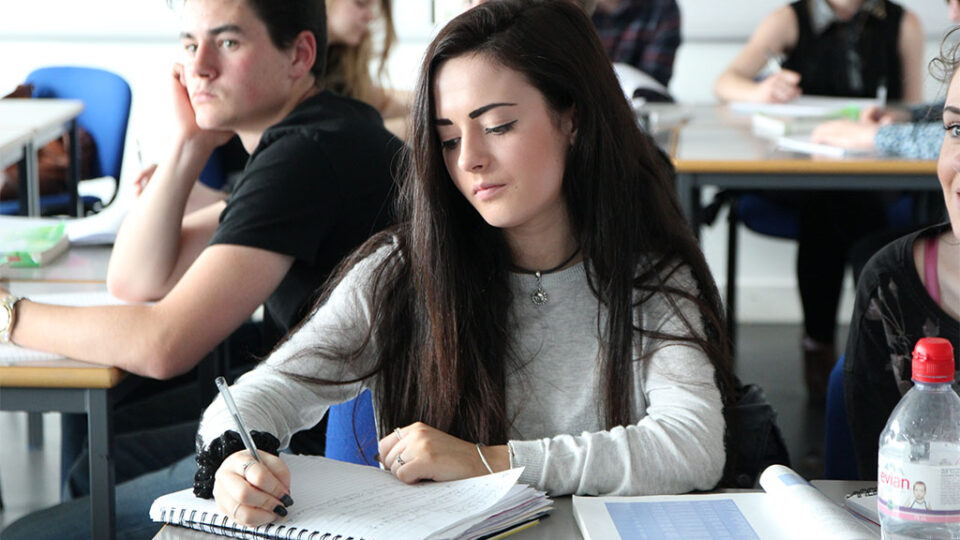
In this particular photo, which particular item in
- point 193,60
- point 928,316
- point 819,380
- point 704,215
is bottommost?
point 819,380

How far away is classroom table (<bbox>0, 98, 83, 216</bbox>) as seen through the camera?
3605 millimetres

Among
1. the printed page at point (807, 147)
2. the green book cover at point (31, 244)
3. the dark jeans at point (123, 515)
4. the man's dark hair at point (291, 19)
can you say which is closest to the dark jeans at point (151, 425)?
the dark jeans at point (123, 515)

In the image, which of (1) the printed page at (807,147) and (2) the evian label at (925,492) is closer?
(2) the evian label at (925,492)

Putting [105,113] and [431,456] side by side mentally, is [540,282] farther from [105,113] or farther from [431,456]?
[105,113]

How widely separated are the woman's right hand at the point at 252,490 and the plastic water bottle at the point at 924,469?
0.56 meters

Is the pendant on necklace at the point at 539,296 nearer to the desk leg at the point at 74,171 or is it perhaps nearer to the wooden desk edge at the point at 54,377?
the wooden desk edge at the point at 54,377

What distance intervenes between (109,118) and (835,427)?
3313mm

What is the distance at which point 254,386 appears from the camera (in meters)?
1.38

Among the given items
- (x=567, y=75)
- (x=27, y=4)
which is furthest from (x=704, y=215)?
(x=27, y=4)

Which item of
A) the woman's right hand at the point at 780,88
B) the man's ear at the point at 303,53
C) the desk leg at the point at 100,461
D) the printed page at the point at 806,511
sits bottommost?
the desk leg at the point at 100,461

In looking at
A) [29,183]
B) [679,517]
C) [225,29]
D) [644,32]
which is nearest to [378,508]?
[679,517]

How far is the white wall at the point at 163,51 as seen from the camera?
4559 mm

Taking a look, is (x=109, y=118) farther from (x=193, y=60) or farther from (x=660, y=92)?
(x=193, y=60)

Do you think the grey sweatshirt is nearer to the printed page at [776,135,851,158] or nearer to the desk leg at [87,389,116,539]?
the desk leg at [87,389,116,539]
